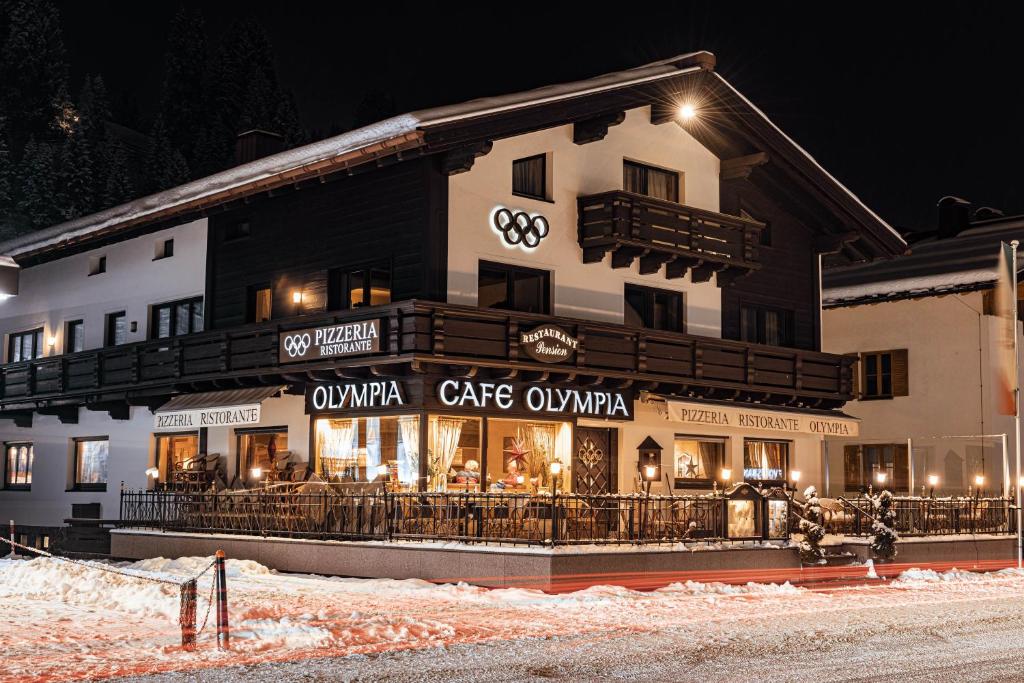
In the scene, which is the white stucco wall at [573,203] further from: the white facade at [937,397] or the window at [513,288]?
the white facade at [937,397]

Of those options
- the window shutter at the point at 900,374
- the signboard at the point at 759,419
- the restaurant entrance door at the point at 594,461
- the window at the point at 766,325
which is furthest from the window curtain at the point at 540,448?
the window shutter at the point at 900,374

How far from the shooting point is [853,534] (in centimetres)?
2516

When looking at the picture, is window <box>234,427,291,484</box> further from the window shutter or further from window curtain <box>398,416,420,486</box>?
the window shutter

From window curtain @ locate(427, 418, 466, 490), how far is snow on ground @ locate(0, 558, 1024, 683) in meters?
4.45

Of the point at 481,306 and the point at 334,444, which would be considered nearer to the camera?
the point at 481,306

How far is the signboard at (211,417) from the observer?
25.8 meters

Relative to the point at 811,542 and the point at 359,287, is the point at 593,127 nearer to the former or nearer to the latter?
the point at 359,287

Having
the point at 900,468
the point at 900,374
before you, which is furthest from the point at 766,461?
the point at 900,374

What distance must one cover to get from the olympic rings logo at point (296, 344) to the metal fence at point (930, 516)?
1121 cm

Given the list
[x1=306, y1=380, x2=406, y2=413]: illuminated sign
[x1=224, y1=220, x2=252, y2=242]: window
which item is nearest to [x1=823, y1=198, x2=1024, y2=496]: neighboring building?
[x1=306, y1=380, x2=406, y2=413]: illuminated sign

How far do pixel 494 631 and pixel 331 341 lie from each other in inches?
430

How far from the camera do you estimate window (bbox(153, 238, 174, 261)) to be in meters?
31.2

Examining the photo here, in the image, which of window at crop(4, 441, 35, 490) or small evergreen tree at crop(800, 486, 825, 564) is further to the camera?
window at crop(4, 441, 35, 490)

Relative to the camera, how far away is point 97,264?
3366 centimetres
